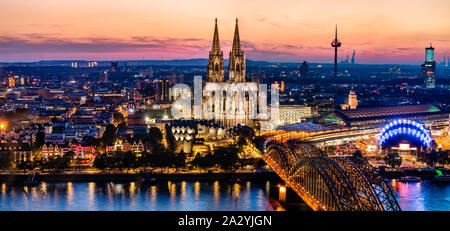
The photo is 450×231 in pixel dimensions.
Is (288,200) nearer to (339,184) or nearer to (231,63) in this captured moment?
(339,184)

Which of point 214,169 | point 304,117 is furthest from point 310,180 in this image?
point 304,117

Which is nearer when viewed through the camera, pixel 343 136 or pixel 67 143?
pixel 67 143

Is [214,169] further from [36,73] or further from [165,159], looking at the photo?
[36,73]

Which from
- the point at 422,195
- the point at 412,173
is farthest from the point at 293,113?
the point at 422,195

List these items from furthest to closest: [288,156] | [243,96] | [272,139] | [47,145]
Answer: [243,96] → [272,139] → [47,145] → [288,156]

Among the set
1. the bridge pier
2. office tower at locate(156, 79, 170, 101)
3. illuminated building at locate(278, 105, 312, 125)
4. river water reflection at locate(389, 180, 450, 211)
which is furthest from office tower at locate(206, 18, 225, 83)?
office tower at locate(156, 79, 170, 101)
